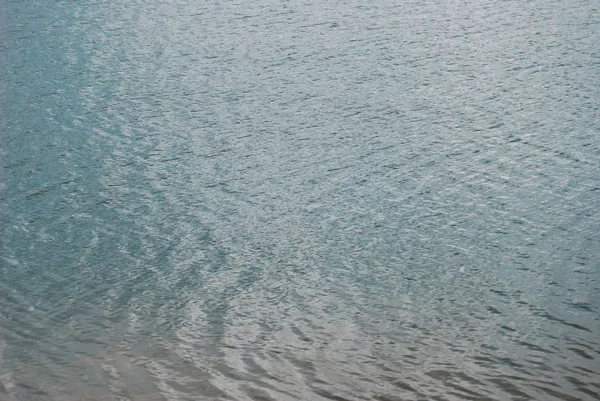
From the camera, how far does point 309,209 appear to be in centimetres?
1032

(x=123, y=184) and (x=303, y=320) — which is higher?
(x=123, y=184)

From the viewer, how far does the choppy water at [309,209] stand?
7160 mm

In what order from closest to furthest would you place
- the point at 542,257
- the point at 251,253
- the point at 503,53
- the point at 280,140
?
the point at 542,257, the point at 251,253, the point at 280,140, the point at 503,53

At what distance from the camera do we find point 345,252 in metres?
9.26

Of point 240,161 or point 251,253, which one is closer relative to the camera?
point 251,253

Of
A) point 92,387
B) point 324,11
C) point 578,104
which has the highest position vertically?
point 324,11

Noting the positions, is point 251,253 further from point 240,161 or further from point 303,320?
point 240,161

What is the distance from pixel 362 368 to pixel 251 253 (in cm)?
268

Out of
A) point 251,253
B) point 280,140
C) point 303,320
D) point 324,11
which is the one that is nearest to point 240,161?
point 280,140

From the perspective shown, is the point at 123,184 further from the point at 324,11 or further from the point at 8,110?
the point at 324,11

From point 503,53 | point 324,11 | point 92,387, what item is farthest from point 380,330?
point 324,11

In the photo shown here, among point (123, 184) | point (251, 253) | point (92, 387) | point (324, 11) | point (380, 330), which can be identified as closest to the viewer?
point (92, 387)

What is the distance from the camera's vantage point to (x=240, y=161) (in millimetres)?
11906

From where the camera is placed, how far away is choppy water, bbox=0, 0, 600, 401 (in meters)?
7.16
